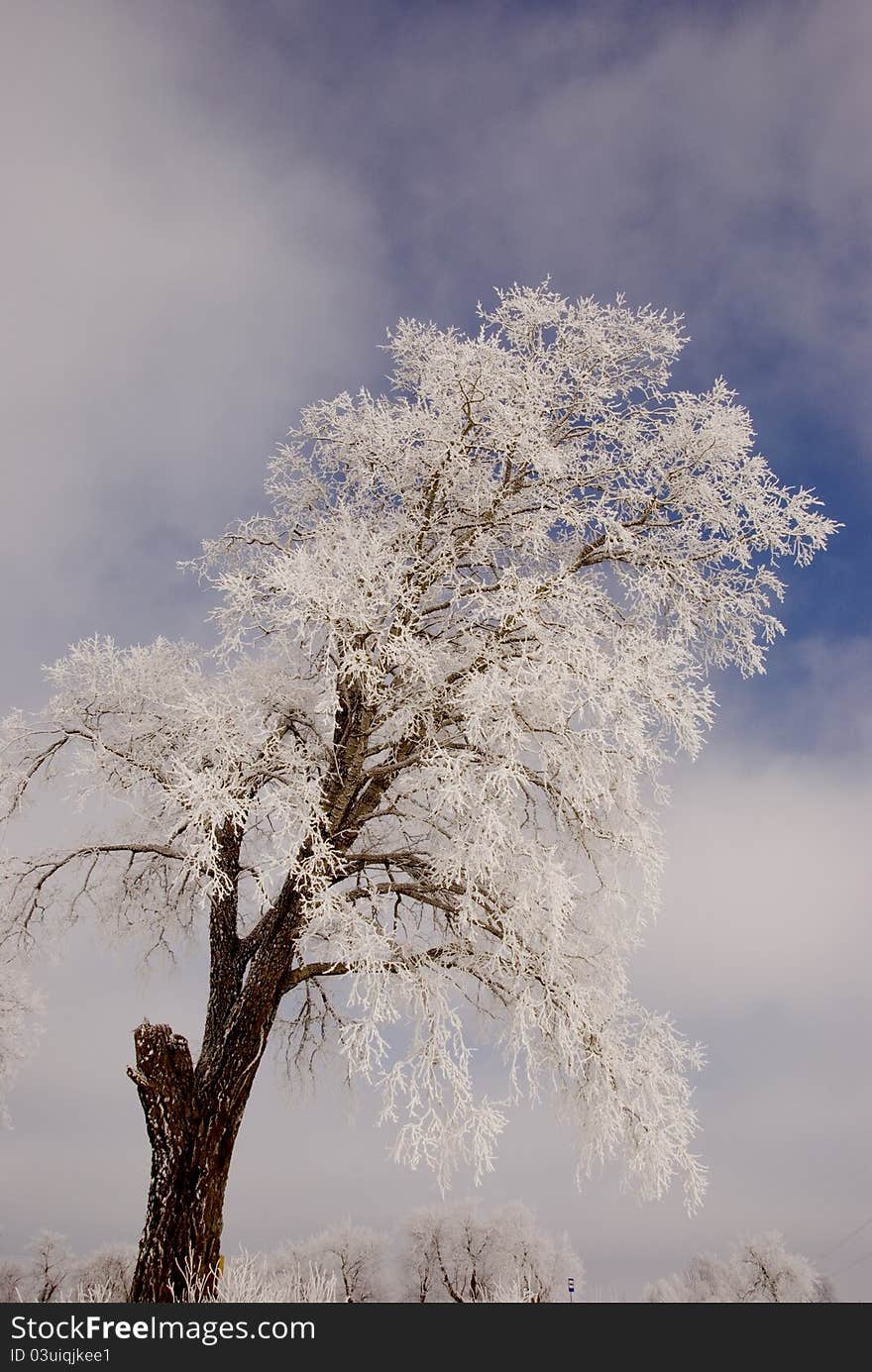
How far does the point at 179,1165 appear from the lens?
29.2 feet

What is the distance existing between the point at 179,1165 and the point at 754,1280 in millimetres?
37407

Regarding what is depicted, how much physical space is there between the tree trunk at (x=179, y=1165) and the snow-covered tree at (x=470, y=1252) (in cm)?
2903

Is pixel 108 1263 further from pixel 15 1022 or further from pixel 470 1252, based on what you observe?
pixel 15 1022

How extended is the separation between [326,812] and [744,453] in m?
6.35

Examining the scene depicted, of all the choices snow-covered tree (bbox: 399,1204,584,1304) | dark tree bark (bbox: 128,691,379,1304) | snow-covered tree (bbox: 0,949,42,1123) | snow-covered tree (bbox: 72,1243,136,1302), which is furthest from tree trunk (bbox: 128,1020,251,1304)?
snow-covered tree (bbox: 399,1204,584,1304)

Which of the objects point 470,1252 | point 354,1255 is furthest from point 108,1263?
point 470,1252

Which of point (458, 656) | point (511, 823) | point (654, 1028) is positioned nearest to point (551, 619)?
point (458, 656)

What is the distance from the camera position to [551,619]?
33.7 feet

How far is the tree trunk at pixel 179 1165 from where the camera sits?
842 cm

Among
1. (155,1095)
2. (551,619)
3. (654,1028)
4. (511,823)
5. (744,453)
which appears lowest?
(155,1095)

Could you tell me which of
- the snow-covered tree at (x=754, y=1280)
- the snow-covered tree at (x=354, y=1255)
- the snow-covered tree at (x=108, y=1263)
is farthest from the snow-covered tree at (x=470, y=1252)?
the snow-covered tree at (x=108, y=1263)

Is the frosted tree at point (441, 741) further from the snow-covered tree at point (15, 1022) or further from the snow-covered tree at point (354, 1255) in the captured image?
the snow-covered tree at point (354, 1255)

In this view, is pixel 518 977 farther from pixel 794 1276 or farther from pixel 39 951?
pixel 794 1276
